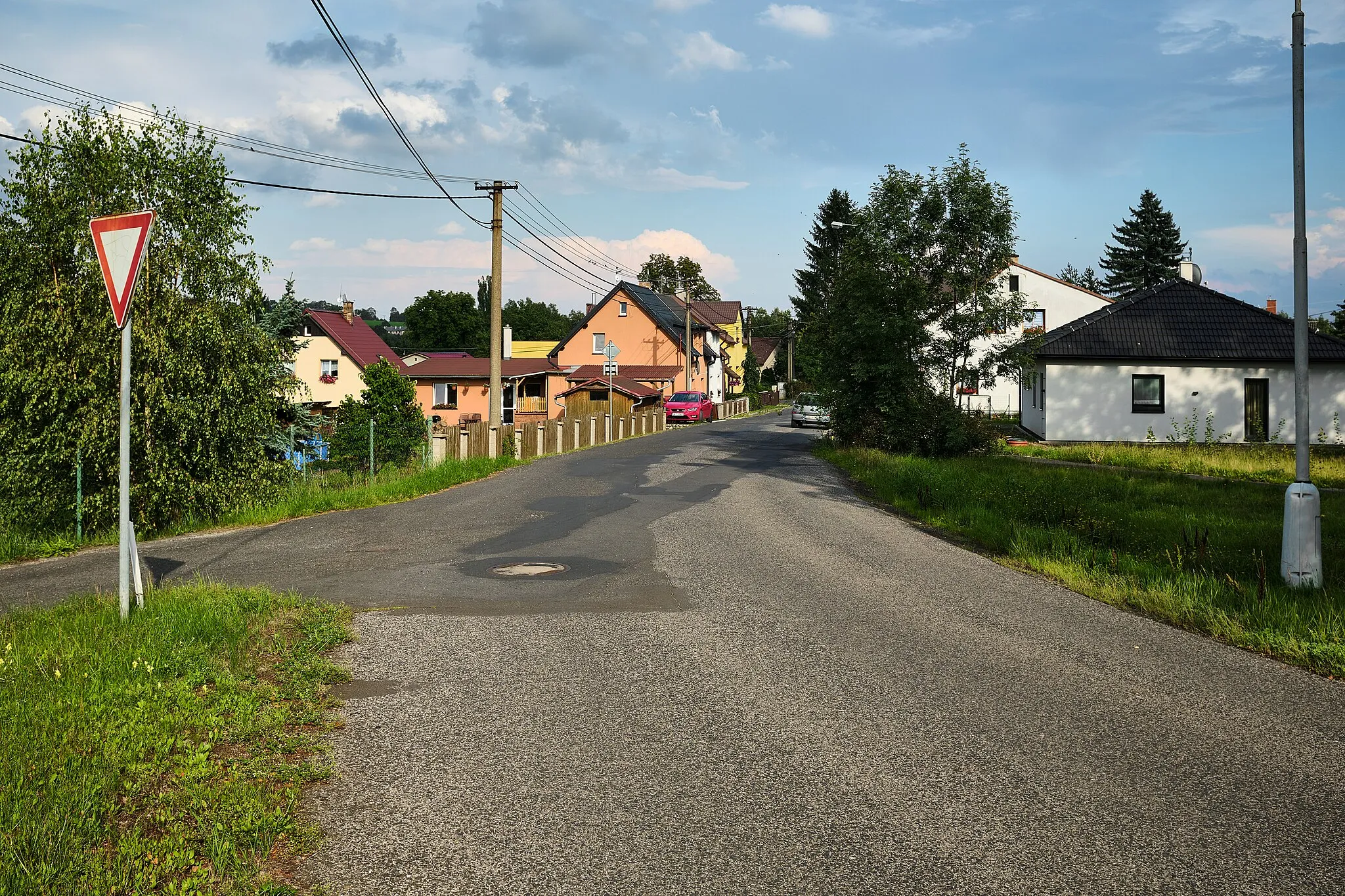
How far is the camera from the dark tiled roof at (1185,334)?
3219cm

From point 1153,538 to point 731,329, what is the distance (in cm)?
8953

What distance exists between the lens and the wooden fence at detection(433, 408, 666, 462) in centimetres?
2516

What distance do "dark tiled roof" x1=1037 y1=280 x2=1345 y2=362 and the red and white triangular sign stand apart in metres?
28.0

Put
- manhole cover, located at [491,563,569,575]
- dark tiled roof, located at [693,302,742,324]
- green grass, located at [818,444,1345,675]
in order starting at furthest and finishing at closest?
dark tiled roof, located at [693,302,742,324] < manhole cover, located at [491,563,569,575] < green grass, located at [818,444,1345,675]

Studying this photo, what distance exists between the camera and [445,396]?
55.5 meters

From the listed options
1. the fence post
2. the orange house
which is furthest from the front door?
the orange house

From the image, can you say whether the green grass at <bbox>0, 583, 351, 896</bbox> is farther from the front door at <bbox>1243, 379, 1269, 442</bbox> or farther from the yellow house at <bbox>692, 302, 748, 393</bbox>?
the yellow house at <bbox>692, 302, 748, 393</bbox>

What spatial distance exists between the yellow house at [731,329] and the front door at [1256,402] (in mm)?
60227

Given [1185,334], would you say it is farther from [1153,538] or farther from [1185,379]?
[1153,538]

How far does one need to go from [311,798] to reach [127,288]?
437 centimetres

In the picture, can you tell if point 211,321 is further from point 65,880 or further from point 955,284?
point 955,284

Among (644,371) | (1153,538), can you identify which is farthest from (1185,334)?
(644,371)

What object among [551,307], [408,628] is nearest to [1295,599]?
[408,628]

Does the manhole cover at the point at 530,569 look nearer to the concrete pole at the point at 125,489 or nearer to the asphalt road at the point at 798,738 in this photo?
the asphalt road at the point at 798,738
